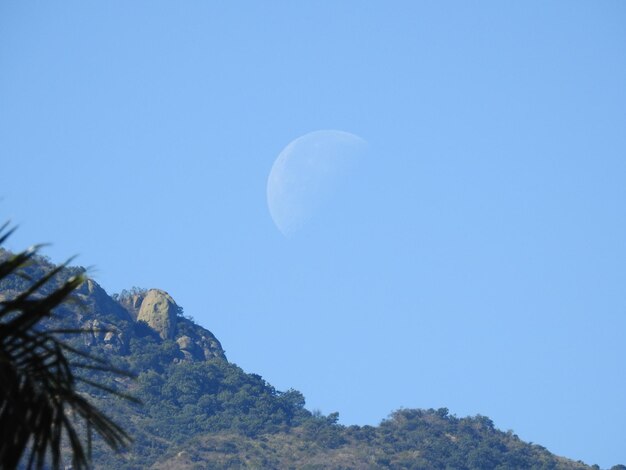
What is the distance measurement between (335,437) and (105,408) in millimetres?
20116

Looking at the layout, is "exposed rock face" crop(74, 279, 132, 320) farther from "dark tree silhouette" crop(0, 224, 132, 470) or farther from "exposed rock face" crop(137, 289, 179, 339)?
"dark tree silhouette" crop(0, 224, 132, 470)

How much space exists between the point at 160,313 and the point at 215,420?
19.5m

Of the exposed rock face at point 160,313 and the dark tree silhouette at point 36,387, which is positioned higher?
the exposed rock face at point 160,313

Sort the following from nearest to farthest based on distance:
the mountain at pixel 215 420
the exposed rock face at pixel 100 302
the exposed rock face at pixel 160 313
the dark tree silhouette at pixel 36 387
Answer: the dark tree silhouette at pixel 36 387 < the mountain at pixel 215 420 < the exposed rock face at pixel 100 302 < the exposed rock face at pixel 160 313

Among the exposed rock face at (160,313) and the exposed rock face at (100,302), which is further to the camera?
the exposed rock face at (160,313)

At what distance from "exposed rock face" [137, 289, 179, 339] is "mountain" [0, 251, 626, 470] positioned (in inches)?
4.2

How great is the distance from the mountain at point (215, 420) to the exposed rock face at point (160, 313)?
0.11 metres

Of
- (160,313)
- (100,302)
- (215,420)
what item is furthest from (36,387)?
(160,313)

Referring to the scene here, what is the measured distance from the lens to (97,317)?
12138cm

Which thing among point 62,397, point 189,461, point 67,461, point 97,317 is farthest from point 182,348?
point 62,397

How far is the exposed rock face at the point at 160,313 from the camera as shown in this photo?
130625 mm

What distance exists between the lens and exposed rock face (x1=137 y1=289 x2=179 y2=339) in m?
131

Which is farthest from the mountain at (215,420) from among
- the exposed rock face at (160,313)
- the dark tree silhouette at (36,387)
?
the dark tree silhouette at (36,387)

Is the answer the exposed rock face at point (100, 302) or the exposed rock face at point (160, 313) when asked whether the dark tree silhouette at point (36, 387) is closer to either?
the exposed rock face at point (100, 302)
